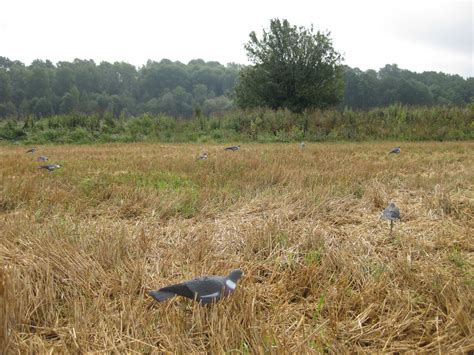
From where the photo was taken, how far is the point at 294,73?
25.9 metres

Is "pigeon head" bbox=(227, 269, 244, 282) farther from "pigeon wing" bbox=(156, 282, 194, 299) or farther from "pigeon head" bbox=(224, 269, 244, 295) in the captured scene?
"pigeon wing" bbox=(156, 282, 194, 299)

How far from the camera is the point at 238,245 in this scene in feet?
8.91

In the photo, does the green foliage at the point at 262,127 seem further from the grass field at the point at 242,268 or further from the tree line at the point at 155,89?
→ the grass field at the point at 242,268

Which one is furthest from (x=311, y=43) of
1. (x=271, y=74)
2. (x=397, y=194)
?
(x=397, y=194)

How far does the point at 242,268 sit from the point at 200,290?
750 millimetres

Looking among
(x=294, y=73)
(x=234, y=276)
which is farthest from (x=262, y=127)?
(x=234, y=276)

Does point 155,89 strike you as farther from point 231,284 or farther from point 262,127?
point 231,284

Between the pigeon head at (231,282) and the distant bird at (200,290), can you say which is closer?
the distant bird at (200,290)

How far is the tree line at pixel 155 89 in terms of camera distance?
1801 inches

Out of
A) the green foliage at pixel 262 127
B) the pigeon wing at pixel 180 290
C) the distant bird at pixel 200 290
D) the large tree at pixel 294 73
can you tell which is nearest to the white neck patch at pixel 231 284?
the distant bird at pixel 200 290

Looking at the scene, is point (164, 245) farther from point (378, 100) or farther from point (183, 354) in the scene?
point (378, 100)

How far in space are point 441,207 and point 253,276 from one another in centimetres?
258

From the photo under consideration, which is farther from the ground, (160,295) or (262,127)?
(262,127)

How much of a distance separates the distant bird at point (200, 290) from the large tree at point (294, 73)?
25.2 metres
